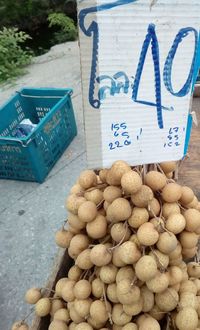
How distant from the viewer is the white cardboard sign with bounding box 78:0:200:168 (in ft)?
2.64

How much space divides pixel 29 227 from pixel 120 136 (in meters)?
1.76

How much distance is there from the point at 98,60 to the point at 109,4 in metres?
0.13

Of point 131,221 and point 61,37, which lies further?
point 61,37

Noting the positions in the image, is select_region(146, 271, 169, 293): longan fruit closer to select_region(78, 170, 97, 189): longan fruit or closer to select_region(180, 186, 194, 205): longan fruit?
select_region(180, 186, 194, 205): longan fruit

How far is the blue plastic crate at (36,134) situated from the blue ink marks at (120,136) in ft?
5.56

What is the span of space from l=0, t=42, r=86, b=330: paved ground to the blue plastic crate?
4.2 inches

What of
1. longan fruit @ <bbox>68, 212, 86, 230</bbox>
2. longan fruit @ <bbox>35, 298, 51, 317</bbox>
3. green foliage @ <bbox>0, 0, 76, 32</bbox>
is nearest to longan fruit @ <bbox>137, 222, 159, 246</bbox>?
longan fruit @ <bbox>68, 212, 86, 230</bbox>

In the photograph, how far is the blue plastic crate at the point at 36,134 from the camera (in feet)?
8.89

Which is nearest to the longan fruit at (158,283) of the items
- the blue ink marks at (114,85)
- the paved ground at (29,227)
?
the blue ink marks at (114,85)

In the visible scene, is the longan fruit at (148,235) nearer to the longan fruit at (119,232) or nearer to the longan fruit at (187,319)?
the longan fruit at (119,232)

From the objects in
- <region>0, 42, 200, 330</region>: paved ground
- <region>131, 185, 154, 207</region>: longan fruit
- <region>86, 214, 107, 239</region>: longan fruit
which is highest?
<region>131, 185, 154, 207</region>: longan fruit

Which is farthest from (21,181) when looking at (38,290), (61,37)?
(61,37)

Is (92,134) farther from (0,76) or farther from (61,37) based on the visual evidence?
(61,37)

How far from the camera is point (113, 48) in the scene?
0.83m
